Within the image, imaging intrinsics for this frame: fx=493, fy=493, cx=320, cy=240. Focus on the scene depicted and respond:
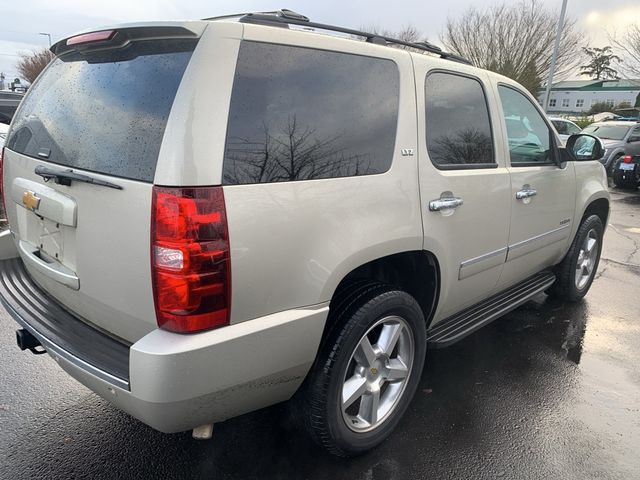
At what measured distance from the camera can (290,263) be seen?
1.92 m

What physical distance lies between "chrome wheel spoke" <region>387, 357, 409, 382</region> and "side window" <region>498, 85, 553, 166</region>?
1.57 metres

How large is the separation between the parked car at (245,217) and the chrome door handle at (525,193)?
36 centimetres

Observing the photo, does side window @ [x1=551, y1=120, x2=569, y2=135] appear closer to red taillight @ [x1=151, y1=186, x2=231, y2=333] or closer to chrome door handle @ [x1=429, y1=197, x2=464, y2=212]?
chrome door handle @ [x1=429, y1=197, x2=464, y2=212]

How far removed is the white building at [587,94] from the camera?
58.1 m

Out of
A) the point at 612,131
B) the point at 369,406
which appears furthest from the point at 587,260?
the point at 612,131

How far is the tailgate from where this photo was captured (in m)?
1.80

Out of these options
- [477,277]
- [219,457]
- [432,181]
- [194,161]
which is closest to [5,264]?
[219,457]

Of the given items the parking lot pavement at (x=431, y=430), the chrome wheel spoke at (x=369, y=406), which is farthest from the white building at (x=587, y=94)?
the chrome wheel spoke at (x=369, y=406)

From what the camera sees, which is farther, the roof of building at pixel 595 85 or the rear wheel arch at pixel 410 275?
the roof of building at pixel 595 85

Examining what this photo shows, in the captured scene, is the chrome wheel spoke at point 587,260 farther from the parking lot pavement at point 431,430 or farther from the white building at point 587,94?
the white building at point 587,94

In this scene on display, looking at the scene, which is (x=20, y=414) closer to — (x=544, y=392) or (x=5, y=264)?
(x=5, y=264)

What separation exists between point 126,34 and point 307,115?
775 mm

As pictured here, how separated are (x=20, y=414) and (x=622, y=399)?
359 centimetres

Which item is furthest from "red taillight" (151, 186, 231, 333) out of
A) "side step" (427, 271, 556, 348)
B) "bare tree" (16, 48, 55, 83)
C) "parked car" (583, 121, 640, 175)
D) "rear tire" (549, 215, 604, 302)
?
"bare tree" (16, 48, 55, 83)
